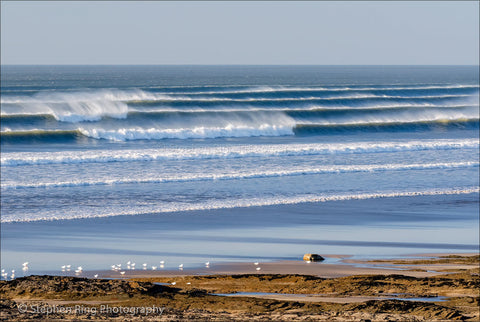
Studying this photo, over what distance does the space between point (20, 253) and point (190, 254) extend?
2.52 meters

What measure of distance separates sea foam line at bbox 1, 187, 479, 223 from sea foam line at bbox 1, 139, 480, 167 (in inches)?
314

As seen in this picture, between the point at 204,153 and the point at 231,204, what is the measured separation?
9599 mm

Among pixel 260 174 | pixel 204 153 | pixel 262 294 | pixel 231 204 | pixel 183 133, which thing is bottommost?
pixel 262 294

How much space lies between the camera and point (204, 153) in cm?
2714

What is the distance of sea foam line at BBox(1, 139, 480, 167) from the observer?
980 inches

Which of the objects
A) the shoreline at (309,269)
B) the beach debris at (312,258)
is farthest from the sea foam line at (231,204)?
the beach debris at (312,258)

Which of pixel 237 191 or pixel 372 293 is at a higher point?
pixel 237 191

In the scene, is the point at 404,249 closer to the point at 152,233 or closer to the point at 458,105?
the point at 152,233

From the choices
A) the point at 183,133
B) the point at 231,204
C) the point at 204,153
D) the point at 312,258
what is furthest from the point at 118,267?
the point at 183,133

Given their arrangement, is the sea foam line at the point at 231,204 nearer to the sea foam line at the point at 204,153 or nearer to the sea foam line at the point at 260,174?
the sea foam line at the point at 260,174

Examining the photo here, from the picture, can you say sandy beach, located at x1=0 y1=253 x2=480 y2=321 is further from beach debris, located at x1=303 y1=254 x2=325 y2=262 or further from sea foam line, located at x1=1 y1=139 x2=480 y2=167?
sea foam line, located at x1=1 y1=139 x2=480 y2=167

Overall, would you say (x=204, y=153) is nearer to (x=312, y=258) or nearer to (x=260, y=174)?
(x=260, y=174)

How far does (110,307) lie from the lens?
885cm

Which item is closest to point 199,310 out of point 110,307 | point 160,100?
point 110,307
